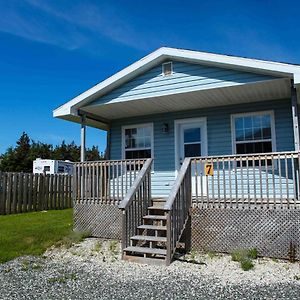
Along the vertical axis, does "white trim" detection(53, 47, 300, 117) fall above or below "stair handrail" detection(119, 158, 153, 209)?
above

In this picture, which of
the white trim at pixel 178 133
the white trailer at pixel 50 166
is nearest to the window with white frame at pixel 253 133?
the white trim at pixel 178 133

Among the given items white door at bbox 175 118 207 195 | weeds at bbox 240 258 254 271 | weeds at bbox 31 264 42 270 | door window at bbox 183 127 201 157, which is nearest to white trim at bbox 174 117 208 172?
white door at bbox 175 118 207 195

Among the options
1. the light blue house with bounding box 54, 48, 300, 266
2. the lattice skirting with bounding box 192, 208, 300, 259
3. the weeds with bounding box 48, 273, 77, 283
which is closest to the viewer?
the weeds with bounding box 48, 273, 77, 283

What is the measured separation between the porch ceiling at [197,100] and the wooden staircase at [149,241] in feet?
9.64

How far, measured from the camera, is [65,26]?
37.2 ft

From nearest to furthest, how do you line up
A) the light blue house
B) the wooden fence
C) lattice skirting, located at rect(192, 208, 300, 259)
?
lattice skirting, located at rect(192, 208, 300, 259) → the light blue house → the wooden fence

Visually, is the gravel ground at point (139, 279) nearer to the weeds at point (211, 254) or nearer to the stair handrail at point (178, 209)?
the weeds at point (211, 254)

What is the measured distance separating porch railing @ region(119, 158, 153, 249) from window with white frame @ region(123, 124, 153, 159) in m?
2.72

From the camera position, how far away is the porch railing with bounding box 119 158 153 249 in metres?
6.40

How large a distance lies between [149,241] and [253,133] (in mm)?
4415

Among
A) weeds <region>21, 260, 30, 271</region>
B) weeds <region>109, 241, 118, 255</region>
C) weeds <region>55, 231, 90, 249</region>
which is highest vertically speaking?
weeds <region>55, 231, 90, 249</region>

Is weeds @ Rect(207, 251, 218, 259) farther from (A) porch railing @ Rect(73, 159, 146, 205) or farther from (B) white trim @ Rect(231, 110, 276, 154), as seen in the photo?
(B) white trim @ Rect(231, 110, 276, 154)

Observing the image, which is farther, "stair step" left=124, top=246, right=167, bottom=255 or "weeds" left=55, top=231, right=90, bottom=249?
"weeds" left=55, top=231, right=90, bottom=249

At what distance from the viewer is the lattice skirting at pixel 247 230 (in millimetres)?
6066
